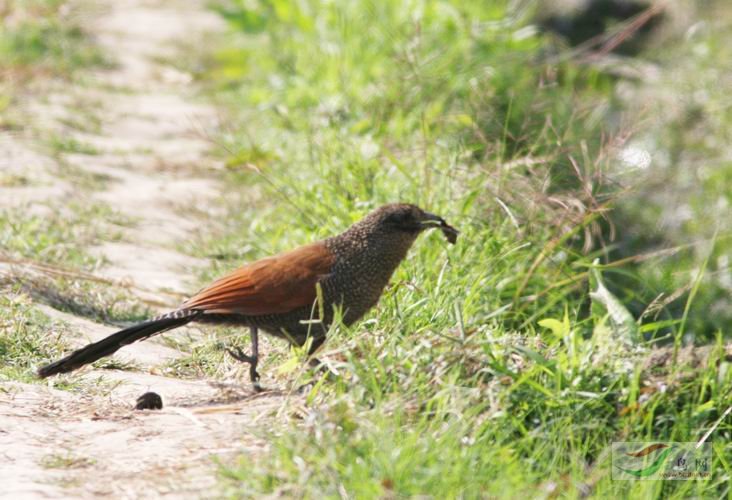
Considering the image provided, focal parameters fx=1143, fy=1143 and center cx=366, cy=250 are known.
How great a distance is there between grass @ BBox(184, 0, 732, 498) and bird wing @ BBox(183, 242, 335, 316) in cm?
25

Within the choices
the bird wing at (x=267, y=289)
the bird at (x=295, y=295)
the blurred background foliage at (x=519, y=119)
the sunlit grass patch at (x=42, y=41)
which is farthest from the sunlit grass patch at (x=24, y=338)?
the sunlit grass patch at (x=42, y=41)

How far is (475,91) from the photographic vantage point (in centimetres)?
662

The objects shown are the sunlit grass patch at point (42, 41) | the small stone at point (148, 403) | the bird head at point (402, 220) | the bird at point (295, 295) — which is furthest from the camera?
the sunlit grass patch at point (42, 41)

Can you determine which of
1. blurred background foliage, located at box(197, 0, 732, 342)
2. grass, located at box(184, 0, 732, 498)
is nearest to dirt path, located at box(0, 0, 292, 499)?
grass, located at box(184, 0, 732, 498)

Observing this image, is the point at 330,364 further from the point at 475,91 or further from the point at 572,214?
the point at 475,91

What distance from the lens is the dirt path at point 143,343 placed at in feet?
10.9

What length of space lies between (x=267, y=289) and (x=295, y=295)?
11 centimetres

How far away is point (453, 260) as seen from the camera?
17.0ft

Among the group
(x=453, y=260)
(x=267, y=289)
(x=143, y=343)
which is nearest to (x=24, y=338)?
(x=143, y=343)

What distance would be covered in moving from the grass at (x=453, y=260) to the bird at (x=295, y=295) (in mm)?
148

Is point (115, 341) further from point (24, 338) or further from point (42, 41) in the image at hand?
point (42, 41)

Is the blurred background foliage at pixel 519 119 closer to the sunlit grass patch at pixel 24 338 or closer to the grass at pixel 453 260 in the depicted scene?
the grass at pixel 453 260

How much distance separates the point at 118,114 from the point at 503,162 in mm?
4174

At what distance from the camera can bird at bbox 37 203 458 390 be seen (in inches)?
166
